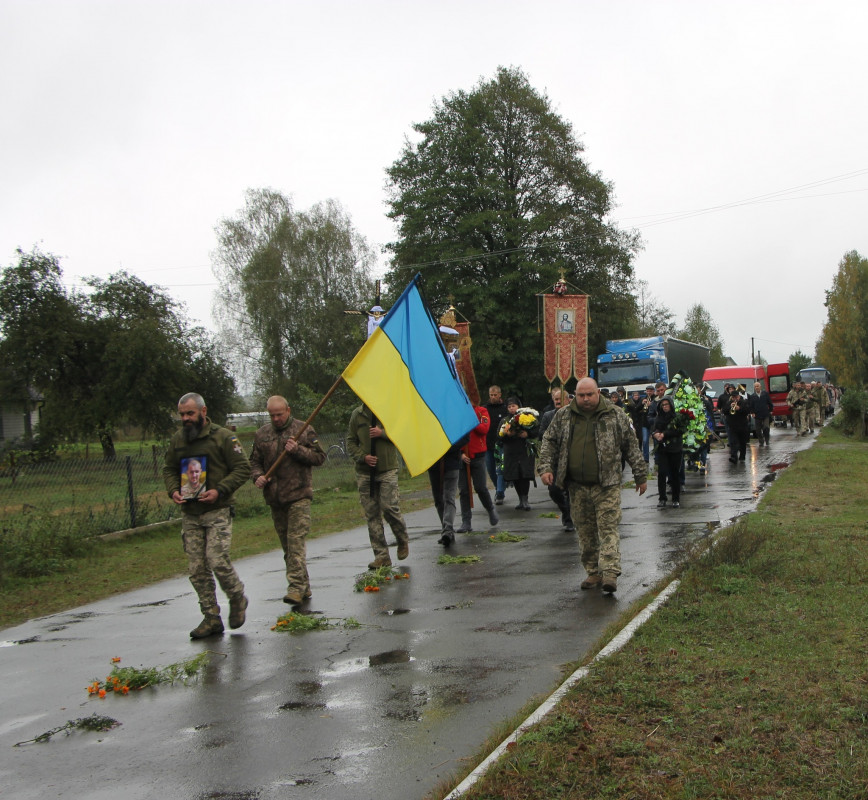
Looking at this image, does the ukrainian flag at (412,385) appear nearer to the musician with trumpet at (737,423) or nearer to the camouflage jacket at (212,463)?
the camouflage jacket at (212,463)

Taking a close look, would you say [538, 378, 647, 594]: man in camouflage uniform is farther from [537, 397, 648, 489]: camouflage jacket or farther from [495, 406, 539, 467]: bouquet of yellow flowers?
[495, 406, 539, 467]: bouquet of yellow flowers

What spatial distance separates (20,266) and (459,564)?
124 ft

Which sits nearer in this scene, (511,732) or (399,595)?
(511,732)

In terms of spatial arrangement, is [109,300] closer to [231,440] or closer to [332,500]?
[332,500]

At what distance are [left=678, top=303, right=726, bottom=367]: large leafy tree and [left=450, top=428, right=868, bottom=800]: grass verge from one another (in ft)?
368

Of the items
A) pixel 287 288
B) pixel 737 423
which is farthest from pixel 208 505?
pixel 287 288

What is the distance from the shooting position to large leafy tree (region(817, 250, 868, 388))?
83.2 meters

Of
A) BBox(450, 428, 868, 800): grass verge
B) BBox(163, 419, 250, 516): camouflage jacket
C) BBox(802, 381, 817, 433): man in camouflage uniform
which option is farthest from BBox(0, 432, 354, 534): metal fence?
BBox(802, 381, 817, 433): man in camouflage uniform

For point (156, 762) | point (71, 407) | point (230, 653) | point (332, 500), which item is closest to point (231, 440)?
point (230, 653)

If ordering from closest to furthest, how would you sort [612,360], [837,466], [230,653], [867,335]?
[230,653] < [837,466] < [612,360] < [867,335]

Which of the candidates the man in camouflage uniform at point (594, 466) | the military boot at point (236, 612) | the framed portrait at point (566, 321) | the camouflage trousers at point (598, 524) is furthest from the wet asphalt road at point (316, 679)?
the framed portrait at point (566, 321)

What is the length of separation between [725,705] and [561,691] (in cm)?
88

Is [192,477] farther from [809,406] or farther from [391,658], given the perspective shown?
[809,406]

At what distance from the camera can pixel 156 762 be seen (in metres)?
4.99
